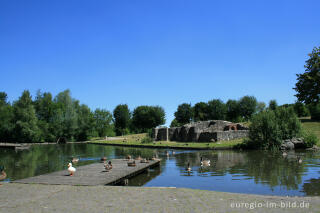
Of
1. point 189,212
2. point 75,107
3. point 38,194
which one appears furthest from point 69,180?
point 75,107

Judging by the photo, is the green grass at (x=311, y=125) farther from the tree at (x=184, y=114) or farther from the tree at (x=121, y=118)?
the tree at (x=121, y=118)

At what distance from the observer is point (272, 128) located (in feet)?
122

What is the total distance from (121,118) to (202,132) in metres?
63.8

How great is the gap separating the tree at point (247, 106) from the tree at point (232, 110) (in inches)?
64.6

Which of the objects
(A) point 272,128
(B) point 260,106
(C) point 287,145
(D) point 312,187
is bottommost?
(D) point 312,187

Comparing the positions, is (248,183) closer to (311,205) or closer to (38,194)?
(311,205)

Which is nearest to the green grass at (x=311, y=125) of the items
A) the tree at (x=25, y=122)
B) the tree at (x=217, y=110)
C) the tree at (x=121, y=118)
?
the tree at (x=217, y=110)

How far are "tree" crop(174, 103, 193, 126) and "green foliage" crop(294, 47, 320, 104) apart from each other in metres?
77.3

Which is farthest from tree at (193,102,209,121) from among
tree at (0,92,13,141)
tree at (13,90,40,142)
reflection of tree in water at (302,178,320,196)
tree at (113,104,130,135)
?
reflection of tree in water at (302,178,320,196)

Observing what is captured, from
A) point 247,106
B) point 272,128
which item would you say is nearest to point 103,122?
point 247,106

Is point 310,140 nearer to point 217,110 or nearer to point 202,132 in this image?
point 202,132

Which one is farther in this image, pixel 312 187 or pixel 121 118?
pixel 121 118

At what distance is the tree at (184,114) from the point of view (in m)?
107

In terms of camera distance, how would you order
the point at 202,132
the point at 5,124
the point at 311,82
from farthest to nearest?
1. the point at 5,124
2. the point at 202,132
3. the point at 311,82
